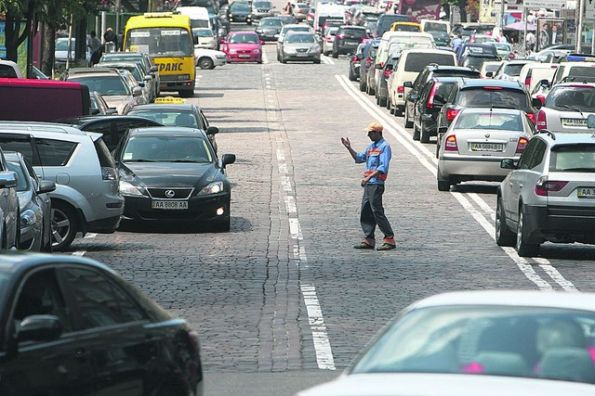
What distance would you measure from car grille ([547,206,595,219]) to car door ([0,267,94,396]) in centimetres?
1243

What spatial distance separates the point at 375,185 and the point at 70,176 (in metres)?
3.71

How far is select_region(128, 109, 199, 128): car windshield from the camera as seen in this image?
30.2 metres

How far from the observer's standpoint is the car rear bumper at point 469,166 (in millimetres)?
28609

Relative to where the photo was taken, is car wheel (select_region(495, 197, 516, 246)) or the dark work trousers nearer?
the dark work trousers

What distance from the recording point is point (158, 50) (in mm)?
54875

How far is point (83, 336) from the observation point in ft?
26.9

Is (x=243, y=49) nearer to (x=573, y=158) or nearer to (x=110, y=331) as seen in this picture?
(x=573, y=158)

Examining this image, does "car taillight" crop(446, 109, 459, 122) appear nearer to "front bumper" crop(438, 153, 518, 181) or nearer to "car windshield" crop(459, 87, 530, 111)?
"car windshield" crop(459, 87, 530, 111)

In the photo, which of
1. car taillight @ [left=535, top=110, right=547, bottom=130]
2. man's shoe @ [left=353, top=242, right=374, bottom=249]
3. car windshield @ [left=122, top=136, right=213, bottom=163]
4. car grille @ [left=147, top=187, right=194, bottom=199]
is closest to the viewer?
man's shoe @ [left=353, top=242, right=374, bottom=249]

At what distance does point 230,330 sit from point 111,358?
20.5 feet

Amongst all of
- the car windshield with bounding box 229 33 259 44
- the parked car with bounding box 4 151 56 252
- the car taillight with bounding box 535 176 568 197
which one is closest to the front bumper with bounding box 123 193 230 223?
the parked car with bounding box 4 151 56 252

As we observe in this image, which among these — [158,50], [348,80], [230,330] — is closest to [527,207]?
[230,330]

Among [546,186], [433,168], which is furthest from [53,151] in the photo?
[433,168]

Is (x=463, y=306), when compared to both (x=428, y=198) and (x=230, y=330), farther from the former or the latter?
(x=428, y=198)
